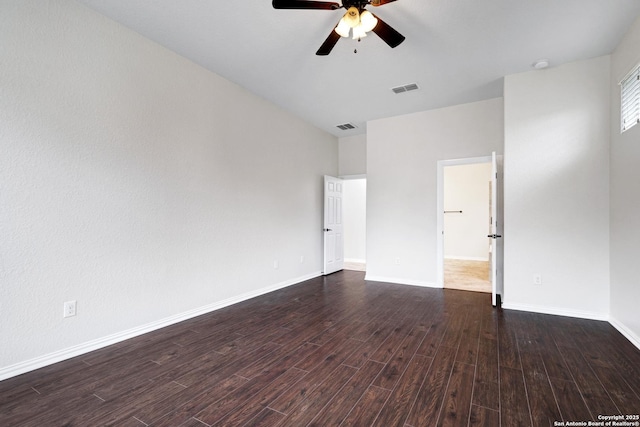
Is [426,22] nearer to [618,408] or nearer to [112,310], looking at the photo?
[618,408]

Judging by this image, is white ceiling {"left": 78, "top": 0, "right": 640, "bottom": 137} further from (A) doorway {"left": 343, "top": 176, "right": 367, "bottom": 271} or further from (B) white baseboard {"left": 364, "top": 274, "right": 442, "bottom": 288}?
(A) doorway {"left": 343, "top": 176, "right": 367, "bottom": 271}

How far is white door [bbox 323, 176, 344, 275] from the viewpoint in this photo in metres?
6.00

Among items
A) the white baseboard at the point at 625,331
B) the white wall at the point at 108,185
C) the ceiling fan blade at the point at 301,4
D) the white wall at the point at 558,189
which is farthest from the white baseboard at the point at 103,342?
the white baseboard at the point at 625,331

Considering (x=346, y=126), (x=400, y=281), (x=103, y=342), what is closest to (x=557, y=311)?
(x=400, y=281)

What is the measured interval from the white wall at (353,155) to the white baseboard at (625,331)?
446 cm

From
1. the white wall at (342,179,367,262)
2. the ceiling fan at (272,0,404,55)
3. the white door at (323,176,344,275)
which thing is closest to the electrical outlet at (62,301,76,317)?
the ceiling fan at (272,0,404,55)

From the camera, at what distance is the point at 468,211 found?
26.5 feet

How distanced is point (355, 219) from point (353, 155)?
6.69ft

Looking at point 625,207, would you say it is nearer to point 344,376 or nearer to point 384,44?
point 384,44

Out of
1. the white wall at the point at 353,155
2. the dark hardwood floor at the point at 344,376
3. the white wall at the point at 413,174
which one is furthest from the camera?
the white wall at the point at 353,155

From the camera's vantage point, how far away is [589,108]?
342cm

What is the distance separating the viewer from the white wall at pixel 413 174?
15.4 ft

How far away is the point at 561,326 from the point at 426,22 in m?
3.59

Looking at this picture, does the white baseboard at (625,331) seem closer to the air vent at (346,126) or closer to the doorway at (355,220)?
the air vent at (346,126)
